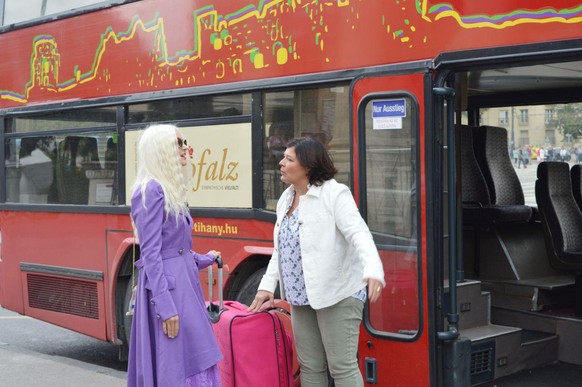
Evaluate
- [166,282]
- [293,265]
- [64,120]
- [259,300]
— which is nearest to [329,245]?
[293,265]

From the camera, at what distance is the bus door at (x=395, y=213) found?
5.18 meters

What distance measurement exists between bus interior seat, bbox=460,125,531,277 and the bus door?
1.70 m

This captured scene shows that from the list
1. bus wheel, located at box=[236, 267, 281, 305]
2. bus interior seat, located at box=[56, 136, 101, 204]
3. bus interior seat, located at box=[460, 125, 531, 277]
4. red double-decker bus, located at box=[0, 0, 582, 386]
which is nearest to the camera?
red double-decker bus, located at box=[0, 0, 582, 386]

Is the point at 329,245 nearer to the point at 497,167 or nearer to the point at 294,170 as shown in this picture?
the point at 294,170

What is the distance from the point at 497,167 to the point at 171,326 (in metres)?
3.93

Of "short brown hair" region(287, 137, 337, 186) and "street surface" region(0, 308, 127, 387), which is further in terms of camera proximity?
"street surface" region(0, 308, 127, 387)

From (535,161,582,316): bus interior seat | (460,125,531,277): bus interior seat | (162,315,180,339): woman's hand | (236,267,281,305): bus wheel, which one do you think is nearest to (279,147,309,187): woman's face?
(162,315,180,339): woman's hand

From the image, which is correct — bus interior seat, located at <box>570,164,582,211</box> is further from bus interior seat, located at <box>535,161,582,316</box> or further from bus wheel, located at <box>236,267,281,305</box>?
bus wheel, located at <box>236,267,281,305</box>

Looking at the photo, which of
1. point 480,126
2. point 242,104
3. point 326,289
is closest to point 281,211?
point 326,289

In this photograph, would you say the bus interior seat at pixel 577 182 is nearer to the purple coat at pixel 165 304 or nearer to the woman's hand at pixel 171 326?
the purple coat at pixel 165 304

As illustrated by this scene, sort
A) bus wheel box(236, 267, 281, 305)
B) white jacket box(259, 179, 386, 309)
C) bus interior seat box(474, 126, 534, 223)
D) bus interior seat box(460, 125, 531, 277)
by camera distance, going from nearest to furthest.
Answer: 1. white jacket box(259, 179, 386, 309)
2. bus wheel box(236, 267, 281, 305)
3. bus interior seat box(460, 125, 531, 277)
4. bus interior seat box(474, 126, 534, 223)

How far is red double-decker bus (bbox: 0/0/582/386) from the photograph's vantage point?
516cm

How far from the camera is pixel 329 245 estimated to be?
480 cm

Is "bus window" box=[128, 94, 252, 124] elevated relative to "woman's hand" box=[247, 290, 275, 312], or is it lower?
elevated
